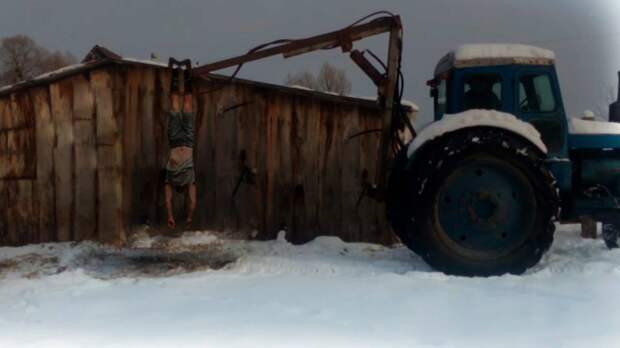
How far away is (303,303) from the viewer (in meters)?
4.13

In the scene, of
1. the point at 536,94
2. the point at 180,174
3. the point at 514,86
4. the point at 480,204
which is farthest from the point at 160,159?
the point at 536,94

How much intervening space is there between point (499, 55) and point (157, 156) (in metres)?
4.14

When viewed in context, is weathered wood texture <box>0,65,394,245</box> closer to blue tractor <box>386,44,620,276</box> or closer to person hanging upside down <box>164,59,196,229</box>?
person hanging upside down <box>164,59,196,229</box>

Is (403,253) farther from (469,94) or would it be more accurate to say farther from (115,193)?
(115,193)

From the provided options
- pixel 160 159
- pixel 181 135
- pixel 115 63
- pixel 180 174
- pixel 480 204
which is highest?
pixel 115 63

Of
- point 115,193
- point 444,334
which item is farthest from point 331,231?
point 444,334

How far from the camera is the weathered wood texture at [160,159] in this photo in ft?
23.5

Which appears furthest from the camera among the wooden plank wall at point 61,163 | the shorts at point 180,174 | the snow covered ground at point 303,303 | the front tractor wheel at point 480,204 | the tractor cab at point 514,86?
the wooden plank wall at point 61,163

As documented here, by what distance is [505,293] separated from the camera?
4309 millimetres

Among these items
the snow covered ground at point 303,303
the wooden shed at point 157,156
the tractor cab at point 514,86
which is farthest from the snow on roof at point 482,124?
the wooden shed at point 157,156

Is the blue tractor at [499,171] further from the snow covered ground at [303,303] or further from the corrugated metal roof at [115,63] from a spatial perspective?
the corrugated metal roof at [115,63]

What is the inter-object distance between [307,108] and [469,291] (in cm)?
381

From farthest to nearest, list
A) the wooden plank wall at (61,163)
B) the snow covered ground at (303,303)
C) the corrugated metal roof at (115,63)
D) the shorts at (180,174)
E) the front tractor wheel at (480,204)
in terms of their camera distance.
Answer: the wooden plank wall at (61,163)
the corrugated metal roof at (115,63)
the shorts at (180,174)
the front tractor wheel at (480,204)
the snow covered ground at (303,303)

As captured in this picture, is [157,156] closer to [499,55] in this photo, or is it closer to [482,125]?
[482,125]
